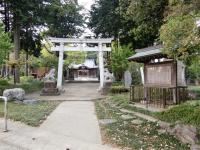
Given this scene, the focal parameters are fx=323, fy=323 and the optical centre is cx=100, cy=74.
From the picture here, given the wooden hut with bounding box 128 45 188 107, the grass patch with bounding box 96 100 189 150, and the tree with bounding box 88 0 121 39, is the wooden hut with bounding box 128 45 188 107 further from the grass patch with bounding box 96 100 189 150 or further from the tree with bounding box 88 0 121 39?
the tree with bounding box 88 0 121 39

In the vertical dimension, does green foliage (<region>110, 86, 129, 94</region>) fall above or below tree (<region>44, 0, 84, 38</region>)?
below

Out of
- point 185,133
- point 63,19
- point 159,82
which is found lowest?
point 185,133

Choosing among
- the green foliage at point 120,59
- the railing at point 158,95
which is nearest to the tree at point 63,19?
the green foliage at point 120,59

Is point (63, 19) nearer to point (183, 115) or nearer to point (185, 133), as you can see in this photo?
point (183, 115)

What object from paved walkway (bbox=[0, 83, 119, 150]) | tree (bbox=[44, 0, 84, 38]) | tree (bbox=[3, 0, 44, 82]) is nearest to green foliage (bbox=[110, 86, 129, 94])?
Answer: tree (bbox=[3, 0, 44, 82])

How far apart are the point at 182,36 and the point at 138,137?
120 inches

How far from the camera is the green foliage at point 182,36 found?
26.9 feet

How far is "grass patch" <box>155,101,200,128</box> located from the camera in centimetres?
930

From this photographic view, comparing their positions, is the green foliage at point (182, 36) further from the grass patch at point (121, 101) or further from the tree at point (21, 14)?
the tree at point (21, 14)

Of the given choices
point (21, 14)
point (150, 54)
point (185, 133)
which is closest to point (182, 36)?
point (185, 133)

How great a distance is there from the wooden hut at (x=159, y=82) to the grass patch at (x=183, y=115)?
2.21m

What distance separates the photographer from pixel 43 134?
32.0 feet

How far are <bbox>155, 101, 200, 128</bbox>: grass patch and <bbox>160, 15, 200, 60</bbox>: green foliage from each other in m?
1.73

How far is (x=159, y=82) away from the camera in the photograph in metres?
14.5
